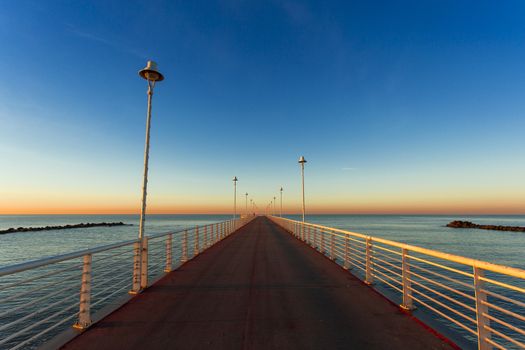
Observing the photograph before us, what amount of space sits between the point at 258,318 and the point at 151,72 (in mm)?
6591

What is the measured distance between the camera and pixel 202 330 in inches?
162

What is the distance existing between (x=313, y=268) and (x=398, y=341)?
4.83 metres

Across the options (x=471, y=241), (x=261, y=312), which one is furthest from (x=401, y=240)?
(x=261, y=312)

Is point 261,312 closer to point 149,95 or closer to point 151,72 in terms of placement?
point 149,95

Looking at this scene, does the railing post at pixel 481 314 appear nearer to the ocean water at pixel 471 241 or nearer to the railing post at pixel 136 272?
the railing post at pixel 136 272

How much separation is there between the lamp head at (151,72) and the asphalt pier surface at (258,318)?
543 centimetres

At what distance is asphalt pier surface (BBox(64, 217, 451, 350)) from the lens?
3756 millimetres

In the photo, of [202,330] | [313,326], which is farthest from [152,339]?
[313,326]

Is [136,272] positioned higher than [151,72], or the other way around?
[151,72]

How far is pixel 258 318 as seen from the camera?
4.56 m

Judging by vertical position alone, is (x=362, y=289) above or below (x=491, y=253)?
above

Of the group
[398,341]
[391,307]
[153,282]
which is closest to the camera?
[398,341]

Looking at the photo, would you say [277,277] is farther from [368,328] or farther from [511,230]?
[511,230]

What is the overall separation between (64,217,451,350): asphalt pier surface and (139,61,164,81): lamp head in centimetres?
543
